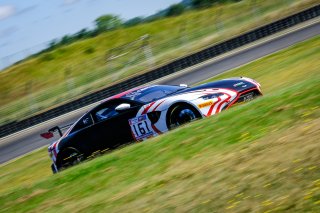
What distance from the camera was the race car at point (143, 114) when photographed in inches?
421

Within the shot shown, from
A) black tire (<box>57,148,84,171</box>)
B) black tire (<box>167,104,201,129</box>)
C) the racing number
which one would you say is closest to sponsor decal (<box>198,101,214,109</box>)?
black tire (<box>167,104,201,129</box>)

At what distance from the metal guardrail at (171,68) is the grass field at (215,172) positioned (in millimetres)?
17361

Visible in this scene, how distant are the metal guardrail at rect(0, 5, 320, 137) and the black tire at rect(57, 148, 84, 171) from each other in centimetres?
1462

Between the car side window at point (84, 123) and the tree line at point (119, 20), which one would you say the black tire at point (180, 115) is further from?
the tree line at point (119, 20)

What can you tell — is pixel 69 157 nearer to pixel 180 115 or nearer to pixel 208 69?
pixel 180 115

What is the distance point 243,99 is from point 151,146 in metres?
2.57

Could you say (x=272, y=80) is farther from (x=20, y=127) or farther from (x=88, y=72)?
(x=88, y=72)

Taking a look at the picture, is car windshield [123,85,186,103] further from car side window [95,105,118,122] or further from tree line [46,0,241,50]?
Answer: tree line [46,0,241,50]

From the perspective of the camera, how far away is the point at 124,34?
6700cm

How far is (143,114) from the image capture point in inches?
448

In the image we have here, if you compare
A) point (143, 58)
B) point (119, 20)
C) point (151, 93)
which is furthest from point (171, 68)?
point (119, 20)

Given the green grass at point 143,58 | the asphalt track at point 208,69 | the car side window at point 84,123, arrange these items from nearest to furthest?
the car side window at point 84,123 < the asphalt track at point 208,69 < the green grass at point 143,58

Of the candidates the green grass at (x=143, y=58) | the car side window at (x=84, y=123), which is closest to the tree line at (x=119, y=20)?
the green grass at (x=143, y=58)

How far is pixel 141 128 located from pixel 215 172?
5110 millimetres
